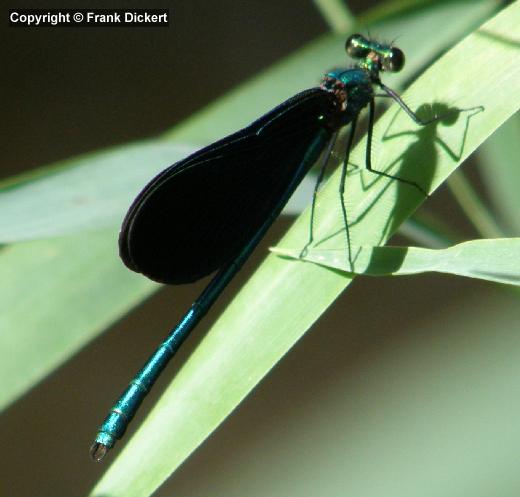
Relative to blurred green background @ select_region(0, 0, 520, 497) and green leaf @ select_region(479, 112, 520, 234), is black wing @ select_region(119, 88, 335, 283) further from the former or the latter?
blurred green background @ select_region(0, 0, 520, 497)

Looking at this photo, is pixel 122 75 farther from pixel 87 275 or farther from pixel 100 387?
pixel 87 275

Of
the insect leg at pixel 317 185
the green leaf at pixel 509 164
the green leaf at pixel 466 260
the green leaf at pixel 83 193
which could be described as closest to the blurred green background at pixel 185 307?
the green leaf at pixel 509 164

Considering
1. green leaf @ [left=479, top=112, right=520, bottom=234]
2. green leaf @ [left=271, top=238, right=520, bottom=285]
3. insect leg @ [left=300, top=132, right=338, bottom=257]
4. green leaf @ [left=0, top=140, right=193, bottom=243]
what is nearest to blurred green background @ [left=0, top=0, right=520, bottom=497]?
green leaf @ [left=479, top=112, right=520, bottom=234]

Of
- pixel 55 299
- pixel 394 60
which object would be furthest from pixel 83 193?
pixel 394 60

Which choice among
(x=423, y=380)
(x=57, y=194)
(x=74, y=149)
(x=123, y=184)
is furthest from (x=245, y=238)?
(x=74, y=149)

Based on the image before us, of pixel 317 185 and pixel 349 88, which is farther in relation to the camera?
pixel 349 88

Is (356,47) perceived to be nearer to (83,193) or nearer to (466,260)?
(83,193)
